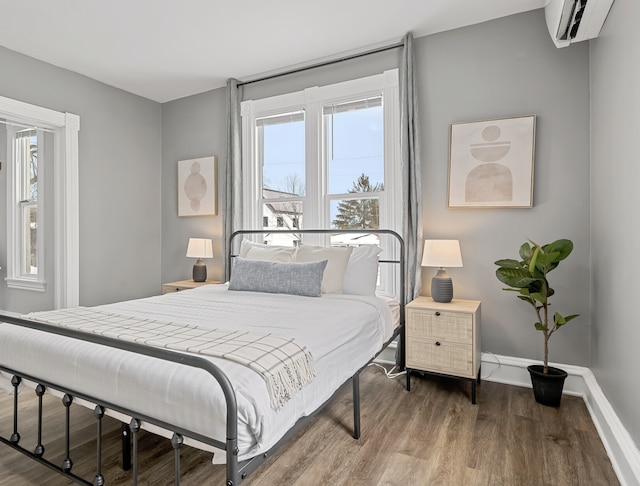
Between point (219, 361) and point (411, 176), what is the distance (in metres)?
2.40

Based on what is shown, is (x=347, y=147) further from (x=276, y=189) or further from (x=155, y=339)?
(x=155, y=339)

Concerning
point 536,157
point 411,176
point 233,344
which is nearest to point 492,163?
point 536,157

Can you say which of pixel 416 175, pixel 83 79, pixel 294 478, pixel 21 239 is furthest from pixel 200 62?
pixel 294 478

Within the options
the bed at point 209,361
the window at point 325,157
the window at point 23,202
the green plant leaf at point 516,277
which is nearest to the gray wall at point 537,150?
the window at point 325,157

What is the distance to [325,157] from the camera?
3.87 meters

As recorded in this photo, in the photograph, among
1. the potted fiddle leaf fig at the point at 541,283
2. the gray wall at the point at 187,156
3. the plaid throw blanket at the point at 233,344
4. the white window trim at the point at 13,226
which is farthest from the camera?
the white window trim at the point at 13,226

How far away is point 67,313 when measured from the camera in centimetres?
231

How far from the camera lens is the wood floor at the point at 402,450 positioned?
185cm

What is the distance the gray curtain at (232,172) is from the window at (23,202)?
2306mm

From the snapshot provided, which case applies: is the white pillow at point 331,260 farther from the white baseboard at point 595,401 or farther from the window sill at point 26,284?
the window sill at point 26,284

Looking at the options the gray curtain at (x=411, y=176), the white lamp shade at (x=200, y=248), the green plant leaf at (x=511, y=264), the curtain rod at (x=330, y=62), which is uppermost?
the curtain rod at (x=330, y=62)

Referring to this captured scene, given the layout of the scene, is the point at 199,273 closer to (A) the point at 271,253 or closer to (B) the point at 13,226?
(A) the point at 271,253

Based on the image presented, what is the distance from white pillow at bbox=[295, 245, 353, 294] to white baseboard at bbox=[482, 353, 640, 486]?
133 cm

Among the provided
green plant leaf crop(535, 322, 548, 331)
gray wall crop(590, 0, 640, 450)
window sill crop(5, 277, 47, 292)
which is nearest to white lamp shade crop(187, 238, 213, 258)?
window sill crop(5, 277, 47, 292)
